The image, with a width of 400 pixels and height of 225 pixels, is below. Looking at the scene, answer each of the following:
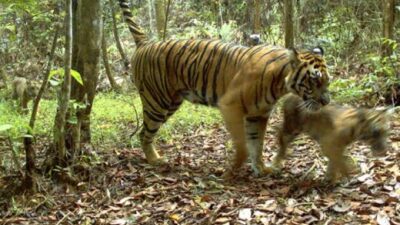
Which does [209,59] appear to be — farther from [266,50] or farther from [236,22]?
[236,22]

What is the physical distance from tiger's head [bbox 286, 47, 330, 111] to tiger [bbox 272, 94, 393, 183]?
97mm

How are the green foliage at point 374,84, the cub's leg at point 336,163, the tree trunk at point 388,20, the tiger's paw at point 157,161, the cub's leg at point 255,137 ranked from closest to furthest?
the cub's leg at point 336,163
the cub's leg at point 255,137
the tiger's paw at point 157,161
the green foliage at point 374,84
the tree trunk at point 388,20

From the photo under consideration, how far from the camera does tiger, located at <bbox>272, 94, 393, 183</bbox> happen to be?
15.0 feet

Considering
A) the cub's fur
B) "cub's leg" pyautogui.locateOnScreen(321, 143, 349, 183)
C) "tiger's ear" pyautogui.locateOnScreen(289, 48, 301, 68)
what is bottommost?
"cub's leg" pyautogui.locateOnScreen(321, 143, 349, 183)

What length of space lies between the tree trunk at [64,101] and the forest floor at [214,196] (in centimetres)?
33

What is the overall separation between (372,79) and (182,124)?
2945 mm

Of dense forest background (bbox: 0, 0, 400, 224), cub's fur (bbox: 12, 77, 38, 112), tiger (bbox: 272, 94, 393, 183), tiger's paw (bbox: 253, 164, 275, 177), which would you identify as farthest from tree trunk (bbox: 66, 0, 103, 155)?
cub's fur (bbox: 12, 77, 38, 112)

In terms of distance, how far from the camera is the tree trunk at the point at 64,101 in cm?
469

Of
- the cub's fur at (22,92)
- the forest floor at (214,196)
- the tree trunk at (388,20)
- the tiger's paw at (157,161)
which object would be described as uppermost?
the tree trunk at (388,20)

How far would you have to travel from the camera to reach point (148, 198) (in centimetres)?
490

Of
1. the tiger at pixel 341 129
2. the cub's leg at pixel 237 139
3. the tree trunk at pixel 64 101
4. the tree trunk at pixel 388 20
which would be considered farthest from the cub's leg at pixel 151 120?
the tree trunk at pixel 388 20

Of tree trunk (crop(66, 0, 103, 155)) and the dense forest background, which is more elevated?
tree trunk (crop(66, 0, 103, 155))

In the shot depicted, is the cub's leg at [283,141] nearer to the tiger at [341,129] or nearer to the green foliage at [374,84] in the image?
the tiger at [341,129]

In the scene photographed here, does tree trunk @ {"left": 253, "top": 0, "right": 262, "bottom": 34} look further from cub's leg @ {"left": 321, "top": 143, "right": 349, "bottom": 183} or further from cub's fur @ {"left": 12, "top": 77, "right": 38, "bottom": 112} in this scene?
cub's leg @ {"left": 321, "top": 143, "right": 349, "bottom": 183}
